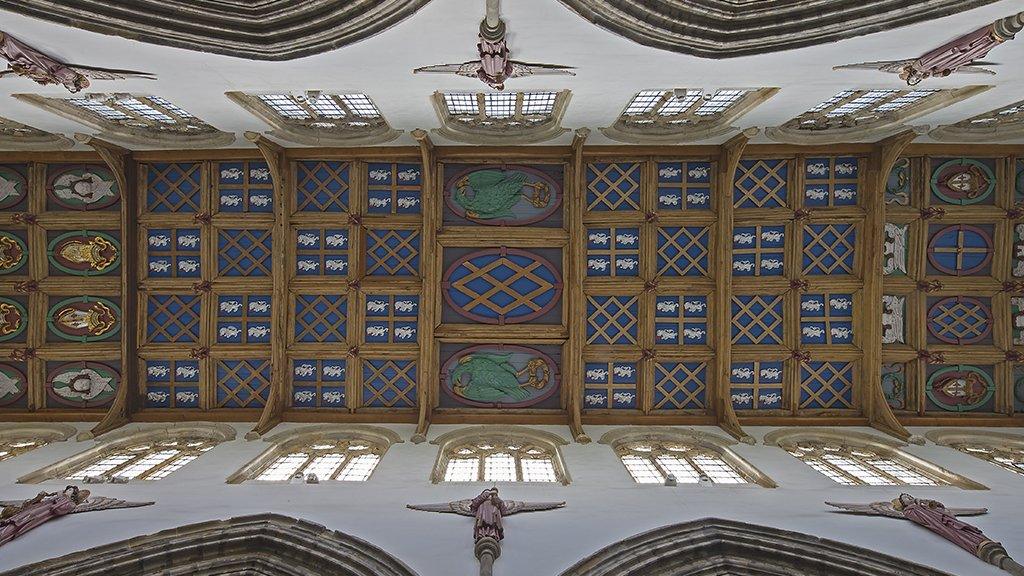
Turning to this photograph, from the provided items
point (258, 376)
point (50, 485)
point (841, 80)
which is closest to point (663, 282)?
point (841, 80)

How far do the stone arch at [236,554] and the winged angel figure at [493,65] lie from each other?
5826 millimetres

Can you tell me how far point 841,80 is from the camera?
7.70 m

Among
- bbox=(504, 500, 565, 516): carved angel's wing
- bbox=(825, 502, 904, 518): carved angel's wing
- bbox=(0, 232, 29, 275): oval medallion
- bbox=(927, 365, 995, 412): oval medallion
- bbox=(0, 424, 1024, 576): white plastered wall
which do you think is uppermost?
bbox=(0, 232, 29, 275): oval medallion

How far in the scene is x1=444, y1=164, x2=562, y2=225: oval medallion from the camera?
36.7ft

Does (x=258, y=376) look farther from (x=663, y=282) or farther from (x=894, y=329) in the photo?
(x=894, y=329)

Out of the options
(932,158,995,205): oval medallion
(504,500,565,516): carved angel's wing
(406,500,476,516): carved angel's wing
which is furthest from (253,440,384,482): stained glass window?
(932,158,995,205): oval medallion

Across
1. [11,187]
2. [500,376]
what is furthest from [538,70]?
[11,187]

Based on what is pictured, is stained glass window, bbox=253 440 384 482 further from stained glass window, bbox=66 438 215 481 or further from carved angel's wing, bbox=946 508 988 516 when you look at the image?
carved angel's wing, bbox=946 508 988 516

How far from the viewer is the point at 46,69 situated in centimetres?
630

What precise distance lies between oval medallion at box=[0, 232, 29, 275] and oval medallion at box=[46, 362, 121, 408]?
226 centimetres

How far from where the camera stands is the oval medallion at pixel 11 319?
1127 cm

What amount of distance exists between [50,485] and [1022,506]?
14266mm

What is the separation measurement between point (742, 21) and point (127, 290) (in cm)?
1221

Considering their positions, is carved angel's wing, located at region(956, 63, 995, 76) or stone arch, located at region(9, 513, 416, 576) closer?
stone arch, located at region(9, 513, 416, 576)
